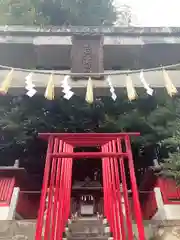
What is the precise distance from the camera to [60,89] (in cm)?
706

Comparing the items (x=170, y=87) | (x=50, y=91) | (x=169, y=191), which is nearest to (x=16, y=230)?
(x=50, y=91)

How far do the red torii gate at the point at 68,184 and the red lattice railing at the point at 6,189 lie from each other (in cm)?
91

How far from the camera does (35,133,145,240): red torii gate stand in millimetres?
4906

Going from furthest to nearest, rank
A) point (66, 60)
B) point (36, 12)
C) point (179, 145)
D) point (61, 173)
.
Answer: point (36, 12), point (66, 60), point (179, 145), point (61, 173)

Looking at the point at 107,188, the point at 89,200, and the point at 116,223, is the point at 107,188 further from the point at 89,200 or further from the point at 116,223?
the point at 89,200

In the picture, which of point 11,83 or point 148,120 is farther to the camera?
point 148,120

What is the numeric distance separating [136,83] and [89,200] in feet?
10.5

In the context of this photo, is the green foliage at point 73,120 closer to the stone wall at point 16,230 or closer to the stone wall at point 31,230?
the stone wall at point 31,230

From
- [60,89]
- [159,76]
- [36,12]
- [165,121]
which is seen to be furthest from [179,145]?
[36,12]

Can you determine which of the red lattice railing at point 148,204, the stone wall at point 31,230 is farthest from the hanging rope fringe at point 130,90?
the stone wall at point 31,230

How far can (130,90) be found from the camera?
254 inches

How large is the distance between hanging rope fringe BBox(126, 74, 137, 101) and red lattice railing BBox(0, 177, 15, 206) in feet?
9.40

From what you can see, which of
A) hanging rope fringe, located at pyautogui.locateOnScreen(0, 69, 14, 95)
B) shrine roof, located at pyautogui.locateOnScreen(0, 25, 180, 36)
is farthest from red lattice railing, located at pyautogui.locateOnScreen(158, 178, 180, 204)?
shrine roof, located at pyautogui.locateOnScreen(0, 25, 180, 36)

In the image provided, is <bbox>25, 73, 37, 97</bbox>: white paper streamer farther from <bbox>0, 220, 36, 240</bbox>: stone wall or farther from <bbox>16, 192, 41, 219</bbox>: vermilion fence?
<bbox>0, 220, 36, 240</bbox>: stone wall
